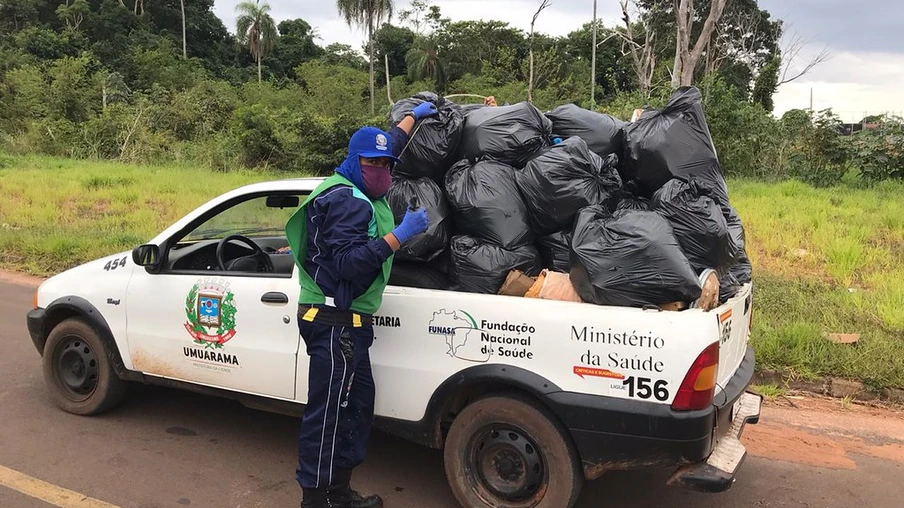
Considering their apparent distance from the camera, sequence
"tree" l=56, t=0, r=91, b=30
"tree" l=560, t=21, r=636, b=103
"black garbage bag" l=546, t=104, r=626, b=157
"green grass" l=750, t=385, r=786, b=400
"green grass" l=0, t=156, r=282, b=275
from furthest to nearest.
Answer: "tree" l=56, t=0, r=91, b=30
"tree" l=560, t=21, r=636, b=103
"green grass" l=0, t=156, r=282, b=275
"green grass" l=750, t=385, r=786, b=400
"black garbage bag" l=546, t=104, r=626, b=157


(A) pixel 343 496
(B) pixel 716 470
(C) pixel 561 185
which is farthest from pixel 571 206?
(A) pixel 343 496

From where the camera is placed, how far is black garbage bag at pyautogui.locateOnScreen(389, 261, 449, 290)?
3.22 meters

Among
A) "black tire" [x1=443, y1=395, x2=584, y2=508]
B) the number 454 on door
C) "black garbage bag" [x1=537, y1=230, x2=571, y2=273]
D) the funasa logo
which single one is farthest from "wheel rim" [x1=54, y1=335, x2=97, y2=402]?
"black garbage bag" [x1=537, y1=230, x2=571, y2=273]

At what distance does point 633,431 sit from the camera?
8.58 feet

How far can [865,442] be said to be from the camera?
4082 millimetres

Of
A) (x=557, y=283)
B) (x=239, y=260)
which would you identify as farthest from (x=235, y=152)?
(x=557, y=283)

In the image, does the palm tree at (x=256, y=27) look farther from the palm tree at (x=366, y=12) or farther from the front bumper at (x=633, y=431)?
the front bumper at (x=633, y=431)

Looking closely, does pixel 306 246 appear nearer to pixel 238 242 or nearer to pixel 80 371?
pixel 238 242

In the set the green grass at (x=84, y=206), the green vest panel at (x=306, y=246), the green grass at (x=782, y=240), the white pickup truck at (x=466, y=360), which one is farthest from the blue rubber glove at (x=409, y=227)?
the green grass at (x=84, y=206)

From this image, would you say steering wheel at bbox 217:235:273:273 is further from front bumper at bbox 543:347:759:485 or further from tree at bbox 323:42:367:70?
tree at bbox 323:42:367:70

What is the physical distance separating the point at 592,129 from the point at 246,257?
215cm

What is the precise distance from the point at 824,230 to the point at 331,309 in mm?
8716

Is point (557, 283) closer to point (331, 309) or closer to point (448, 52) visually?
point (331, 309)

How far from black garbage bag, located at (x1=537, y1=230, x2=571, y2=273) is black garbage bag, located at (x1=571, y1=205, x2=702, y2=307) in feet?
0.96
